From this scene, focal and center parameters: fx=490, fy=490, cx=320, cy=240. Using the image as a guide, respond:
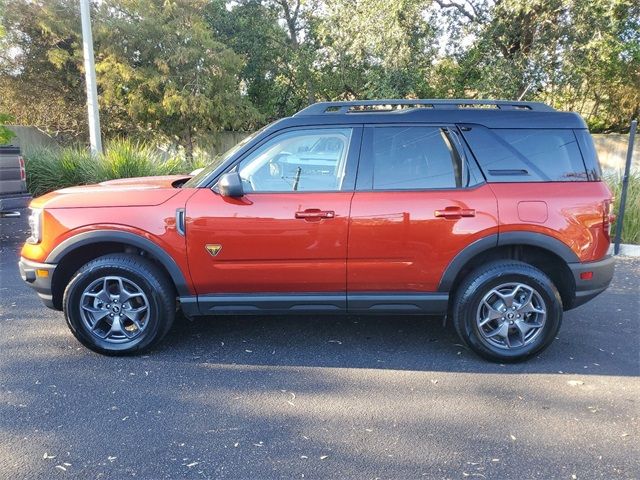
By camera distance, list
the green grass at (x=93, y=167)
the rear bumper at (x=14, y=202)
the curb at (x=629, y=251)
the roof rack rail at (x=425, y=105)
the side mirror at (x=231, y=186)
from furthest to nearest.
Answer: the green grass at (x=93, y=167), the curb at (x=629, y=251), the rear bumper at (x=14, y=202), the roof rack rail at (x=425, y=105), the side mirror at (x=231, y=186)

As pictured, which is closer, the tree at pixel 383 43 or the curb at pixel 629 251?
the curb at pixel 629 251

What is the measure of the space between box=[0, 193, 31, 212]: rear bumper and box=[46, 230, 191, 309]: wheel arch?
13.6 ft

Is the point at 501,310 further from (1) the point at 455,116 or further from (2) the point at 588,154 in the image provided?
(1) the point at 455,116

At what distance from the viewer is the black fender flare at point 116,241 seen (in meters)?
3.57

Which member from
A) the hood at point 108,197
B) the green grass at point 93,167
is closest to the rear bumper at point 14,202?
the green grass at point 93,167

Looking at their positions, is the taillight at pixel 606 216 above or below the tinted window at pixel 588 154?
below

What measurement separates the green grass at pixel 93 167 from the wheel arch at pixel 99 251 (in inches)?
261

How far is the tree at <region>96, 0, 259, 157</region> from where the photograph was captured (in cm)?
1561

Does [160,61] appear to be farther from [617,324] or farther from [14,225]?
[617,324]

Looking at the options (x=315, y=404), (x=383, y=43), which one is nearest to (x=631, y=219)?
(x=315, y=404)

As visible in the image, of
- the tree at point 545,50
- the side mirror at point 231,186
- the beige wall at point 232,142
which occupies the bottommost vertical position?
the side mirror at point 231,186

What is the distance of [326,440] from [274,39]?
58.6 feet

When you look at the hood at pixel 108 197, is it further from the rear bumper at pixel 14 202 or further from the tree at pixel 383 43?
the tree at pixel 383 43

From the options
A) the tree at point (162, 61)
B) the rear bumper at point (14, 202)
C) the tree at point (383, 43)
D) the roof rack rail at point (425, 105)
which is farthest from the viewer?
the tree at point (162, 61)
